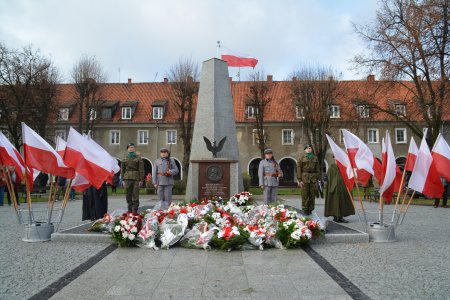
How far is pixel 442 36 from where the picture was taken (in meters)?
18.3

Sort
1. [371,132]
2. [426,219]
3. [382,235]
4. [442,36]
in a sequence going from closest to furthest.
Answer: [382,235] → [426,219] → [442,36] → [371,132]

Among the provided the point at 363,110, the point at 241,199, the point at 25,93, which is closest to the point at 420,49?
the point at 363,110

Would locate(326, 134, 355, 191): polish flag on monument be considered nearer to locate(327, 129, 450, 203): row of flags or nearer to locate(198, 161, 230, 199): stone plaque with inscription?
locate(327, 129, 450, 203): row of flags

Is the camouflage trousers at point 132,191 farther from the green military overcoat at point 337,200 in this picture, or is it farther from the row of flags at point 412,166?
the row of flags at point 412,166

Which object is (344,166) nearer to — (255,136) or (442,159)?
(442,159)

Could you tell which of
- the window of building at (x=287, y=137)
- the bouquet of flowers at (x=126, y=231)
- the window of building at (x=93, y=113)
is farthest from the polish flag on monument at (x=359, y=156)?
A: the window of building at (x=287, y=137)

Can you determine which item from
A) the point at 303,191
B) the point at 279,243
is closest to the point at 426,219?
the point at 303,191

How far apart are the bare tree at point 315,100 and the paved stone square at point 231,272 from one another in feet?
80.8

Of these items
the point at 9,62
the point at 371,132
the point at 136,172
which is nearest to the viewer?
the point at 136,172

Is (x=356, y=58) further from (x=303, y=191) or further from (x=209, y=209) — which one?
(x=209, y=209)

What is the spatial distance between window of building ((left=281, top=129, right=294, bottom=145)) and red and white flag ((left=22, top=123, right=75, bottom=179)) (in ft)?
102

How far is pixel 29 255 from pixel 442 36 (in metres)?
19.7

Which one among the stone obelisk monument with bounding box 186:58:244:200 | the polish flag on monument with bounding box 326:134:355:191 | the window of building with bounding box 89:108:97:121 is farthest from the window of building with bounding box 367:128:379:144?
the polish flag on monument with bounding box 326:134:355:191

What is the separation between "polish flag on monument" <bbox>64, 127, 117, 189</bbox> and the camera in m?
6.93
